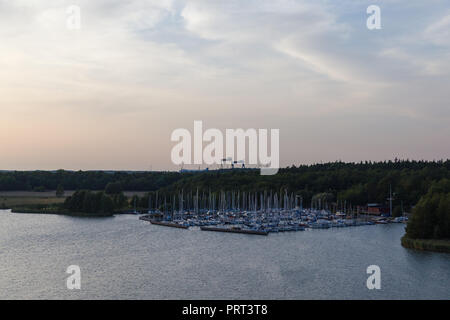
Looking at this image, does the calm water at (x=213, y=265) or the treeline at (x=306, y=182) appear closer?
the calm water at (x=213, y=265)

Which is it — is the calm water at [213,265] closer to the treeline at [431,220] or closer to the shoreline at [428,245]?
the shoreline at [428,245]

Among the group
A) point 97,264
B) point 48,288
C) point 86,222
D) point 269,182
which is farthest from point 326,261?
point 269,182

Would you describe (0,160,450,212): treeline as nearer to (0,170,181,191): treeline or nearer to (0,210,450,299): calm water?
(0,170,181,191): treeline

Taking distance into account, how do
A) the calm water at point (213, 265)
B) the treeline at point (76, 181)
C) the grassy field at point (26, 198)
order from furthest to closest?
the treeline at point (76, 181) < the grassy field at point (26, 198) < the calm water at point (213, 265)

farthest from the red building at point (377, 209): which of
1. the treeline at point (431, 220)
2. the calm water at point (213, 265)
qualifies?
the treeline at point (431, 220)

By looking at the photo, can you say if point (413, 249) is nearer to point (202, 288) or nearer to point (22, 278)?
point (202, 288)

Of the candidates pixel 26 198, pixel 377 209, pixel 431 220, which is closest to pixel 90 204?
pixel 26 198
